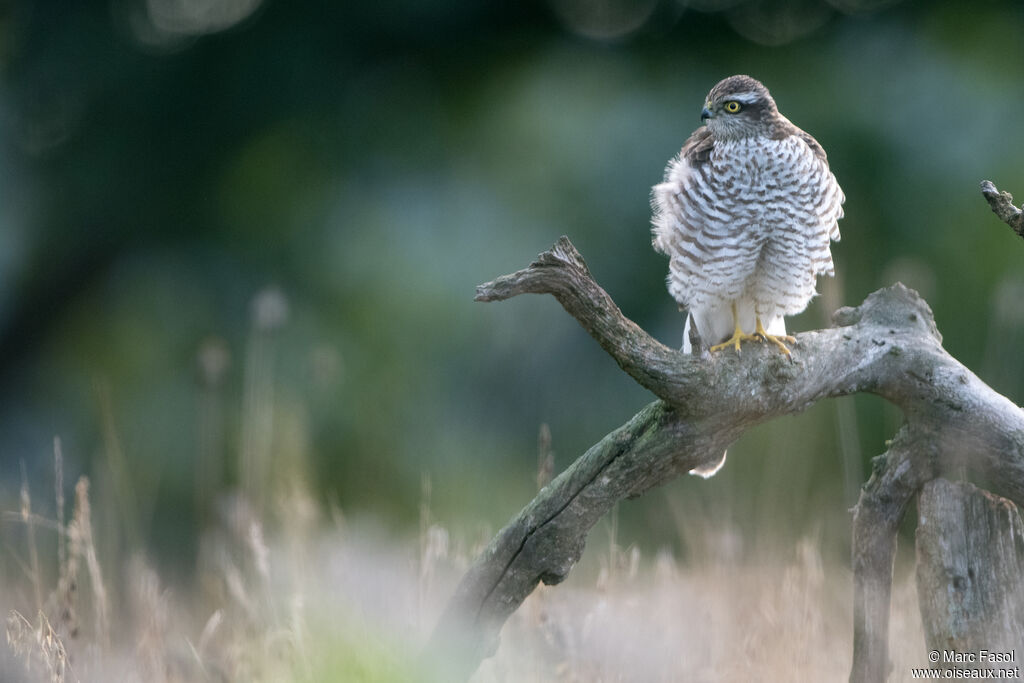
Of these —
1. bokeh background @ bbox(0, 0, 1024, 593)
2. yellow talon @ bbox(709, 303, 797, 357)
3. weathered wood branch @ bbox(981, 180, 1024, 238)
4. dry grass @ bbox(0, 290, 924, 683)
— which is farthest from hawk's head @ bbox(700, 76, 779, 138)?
bokeh background @ bbox(0, 0, 1024, 593)

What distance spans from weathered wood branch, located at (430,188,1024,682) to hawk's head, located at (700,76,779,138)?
2.36 feet

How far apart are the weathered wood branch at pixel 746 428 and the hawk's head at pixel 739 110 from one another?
72 cm

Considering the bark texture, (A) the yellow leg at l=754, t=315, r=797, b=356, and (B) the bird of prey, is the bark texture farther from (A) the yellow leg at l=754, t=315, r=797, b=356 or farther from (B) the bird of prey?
(B) the bird of prey

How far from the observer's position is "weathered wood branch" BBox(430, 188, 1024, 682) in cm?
220

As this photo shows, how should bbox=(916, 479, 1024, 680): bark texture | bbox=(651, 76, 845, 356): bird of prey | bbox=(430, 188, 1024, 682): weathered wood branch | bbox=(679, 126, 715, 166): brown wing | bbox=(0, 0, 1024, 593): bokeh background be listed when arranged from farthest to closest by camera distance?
bbox=(0, 0, 1024, 593): bokeh background
bbox=(679, 126, 715, 166): brown wing
bbox=(651, 76, 845, 356): bird of prey
bbox=(916, 479, 1024, 680): bark texture
bbox=(430, 188, 1024, 682): weathered wood branch

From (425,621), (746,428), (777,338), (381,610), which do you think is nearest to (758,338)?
(777,338)

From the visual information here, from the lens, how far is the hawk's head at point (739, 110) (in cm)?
305

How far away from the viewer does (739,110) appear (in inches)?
122

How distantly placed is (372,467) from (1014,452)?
404 cm

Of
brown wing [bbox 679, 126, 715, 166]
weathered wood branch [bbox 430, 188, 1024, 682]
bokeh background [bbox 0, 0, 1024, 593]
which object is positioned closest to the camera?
weathered wood branch [bbox 430, 188, 1024, 682]

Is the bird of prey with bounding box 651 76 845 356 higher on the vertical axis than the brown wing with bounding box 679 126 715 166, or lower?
lower

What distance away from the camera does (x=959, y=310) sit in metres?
5.79

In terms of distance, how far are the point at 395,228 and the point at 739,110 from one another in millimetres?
3246

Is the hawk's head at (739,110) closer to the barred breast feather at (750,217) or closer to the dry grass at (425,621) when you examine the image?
the barred breast feather at (750,217)
